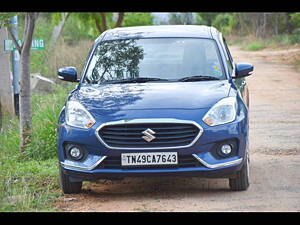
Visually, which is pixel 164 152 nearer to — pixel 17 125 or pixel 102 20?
pixel 17 125

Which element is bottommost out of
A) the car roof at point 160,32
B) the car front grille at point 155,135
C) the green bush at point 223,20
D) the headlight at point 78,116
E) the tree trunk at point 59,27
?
the green bush at point 223,20

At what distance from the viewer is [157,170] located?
301 inches

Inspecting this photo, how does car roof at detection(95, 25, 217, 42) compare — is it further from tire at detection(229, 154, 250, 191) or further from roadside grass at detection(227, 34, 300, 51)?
roadside grass at detection(227, 34, 300, 51)

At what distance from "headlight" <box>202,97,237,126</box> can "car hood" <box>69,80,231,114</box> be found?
7 cm

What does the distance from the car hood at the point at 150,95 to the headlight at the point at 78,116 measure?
6 cm

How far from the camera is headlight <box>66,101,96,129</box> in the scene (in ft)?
25.6

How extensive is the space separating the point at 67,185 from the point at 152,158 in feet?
3.34

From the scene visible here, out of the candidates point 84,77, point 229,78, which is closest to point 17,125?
point 84,77

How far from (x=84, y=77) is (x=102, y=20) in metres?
16.0

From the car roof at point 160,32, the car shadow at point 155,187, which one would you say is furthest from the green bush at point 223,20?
the car shadow at point 155,187

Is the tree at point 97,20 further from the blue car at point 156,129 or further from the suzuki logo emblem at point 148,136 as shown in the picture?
the suzuki logo emblem at point 148,136

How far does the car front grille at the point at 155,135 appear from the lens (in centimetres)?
760

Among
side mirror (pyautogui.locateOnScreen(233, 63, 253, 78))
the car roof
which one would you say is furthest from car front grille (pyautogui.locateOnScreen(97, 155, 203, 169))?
the car roof
